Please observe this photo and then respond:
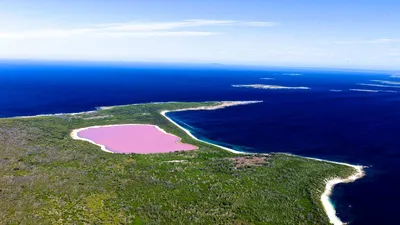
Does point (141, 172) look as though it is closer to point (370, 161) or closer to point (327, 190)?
point (327, 190)

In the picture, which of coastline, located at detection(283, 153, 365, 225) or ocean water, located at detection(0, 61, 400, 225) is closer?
coastline, located at detection(283, 153, 365, 225)

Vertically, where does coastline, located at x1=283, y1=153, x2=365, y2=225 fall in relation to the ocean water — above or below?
below

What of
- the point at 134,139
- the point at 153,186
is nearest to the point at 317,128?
the point at 134,139

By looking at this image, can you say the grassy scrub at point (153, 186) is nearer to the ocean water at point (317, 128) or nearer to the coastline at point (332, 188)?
the coastline at point (332, 188)

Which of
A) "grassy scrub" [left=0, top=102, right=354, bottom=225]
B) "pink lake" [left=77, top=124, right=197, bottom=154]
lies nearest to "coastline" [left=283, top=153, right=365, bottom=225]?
"grassy scrub" [left=0, top=102, right=354, bottom=225]

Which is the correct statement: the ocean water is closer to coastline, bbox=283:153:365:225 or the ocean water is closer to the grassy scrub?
coastline, bbox=283:153:365:225

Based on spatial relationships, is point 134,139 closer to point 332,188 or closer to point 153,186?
point 153,186
